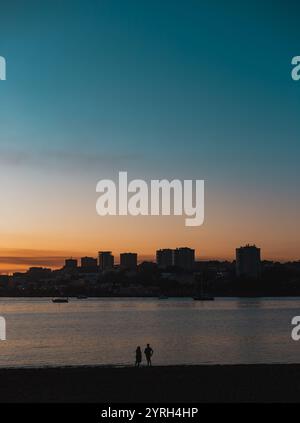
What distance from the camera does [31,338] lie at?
69.4 meters

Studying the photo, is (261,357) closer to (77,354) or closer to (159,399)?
(77,354)

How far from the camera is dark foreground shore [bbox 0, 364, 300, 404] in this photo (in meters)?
19.1

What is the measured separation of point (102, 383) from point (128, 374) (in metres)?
2.92

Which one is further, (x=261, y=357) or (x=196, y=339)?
(x=196, y=339)

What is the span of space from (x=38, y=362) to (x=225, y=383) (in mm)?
24996

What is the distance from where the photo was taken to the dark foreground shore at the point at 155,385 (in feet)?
62.7

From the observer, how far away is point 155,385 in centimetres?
2195

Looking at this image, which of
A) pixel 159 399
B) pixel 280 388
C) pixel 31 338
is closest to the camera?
pixel 159 399
